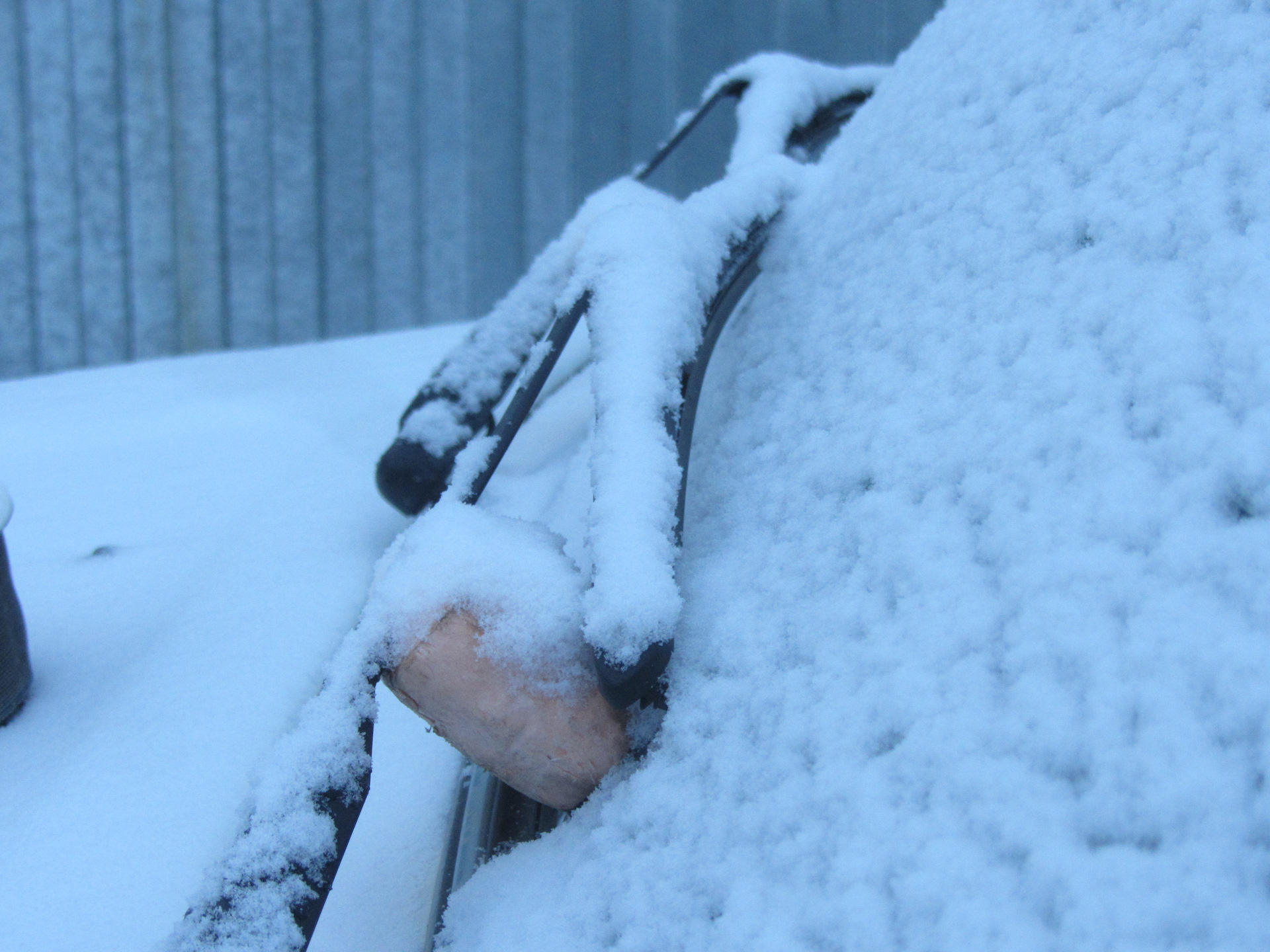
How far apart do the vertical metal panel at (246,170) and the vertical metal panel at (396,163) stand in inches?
13.1

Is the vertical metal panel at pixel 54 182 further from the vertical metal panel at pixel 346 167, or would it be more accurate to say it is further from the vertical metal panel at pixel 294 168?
the vertical metal panel at pixel 346 167

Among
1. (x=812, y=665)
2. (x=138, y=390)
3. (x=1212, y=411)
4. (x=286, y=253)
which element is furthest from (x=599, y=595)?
(x=286, y=253)

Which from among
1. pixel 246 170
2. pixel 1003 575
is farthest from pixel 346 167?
pixel 1003 575

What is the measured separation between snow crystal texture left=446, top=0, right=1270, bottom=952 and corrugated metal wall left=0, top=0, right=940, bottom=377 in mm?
2133

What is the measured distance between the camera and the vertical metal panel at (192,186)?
109 inches

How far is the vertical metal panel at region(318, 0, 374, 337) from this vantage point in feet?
9.13

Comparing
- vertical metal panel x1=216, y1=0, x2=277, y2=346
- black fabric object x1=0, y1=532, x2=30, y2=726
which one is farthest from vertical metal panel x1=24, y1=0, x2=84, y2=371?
black fabric object x1=0, y1=532, x2=30, y2=726

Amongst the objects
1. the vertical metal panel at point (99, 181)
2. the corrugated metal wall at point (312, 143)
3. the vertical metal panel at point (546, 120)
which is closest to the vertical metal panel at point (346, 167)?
the corrugated metal wall at point (312, 143)

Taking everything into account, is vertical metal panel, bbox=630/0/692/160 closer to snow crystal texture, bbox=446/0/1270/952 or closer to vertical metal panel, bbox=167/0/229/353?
vertical metal panel, bbox=167/0/229/353

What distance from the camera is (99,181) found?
2.81m

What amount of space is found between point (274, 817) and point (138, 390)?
1899 mm

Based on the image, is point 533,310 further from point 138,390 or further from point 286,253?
point 286,253

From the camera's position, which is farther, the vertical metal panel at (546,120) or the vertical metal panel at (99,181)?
the vertical metal panel at (546,120)

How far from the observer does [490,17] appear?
111 inches
